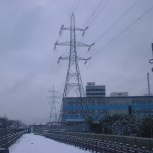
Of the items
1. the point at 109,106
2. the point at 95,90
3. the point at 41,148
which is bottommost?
the point at 41,148

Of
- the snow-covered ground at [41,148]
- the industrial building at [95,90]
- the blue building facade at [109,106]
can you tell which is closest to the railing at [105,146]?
the snow-covered ground at [41,148]

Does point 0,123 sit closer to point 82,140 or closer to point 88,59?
point 82,140

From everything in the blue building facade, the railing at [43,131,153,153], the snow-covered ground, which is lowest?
the snow-covered ground

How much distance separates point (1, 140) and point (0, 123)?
1529mm

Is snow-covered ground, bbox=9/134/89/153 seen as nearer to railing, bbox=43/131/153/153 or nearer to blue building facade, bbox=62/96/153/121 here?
railing, bbox=43/131/153/153

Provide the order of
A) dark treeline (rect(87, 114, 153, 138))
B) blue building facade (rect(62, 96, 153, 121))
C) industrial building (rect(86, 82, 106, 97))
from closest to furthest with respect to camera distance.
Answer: dark treeline (rect(87, 114, 153, 138)), blue building facade (rect(62, 96, 153, 121)), industrial building (rect(86, 82, 106, 97))

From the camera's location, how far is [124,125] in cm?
4325

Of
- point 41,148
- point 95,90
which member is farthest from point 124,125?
point 95,90

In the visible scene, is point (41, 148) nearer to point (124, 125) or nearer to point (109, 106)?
point (124, 125)

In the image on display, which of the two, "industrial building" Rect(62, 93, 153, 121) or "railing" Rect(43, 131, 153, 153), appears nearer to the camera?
"railing" Rect(43, 131, 153, 153)

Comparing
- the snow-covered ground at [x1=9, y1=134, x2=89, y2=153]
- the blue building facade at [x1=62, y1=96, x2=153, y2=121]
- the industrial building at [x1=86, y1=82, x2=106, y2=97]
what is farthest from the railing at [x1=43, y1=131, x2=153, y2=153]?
the industrial building at [x1=86, y1=82, x2=106, y2=97]

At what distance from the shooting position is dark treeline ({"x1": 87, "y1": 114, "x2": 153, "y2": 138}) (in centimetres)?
3497

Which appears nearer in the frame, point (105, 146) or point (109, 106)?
point (105, 146)

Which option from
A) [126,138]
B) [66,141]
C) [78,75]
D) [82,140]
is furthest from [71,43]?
[126,138]
